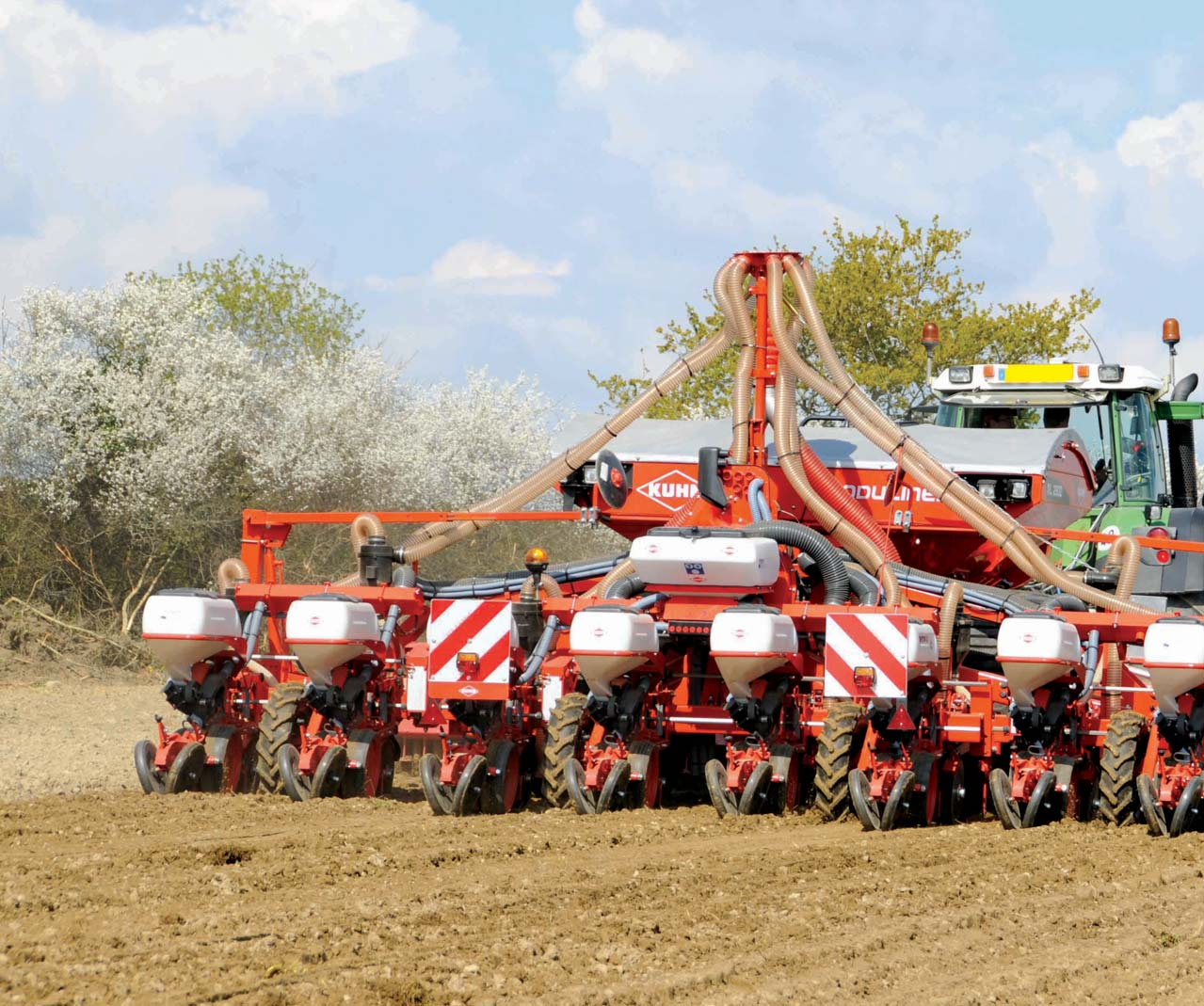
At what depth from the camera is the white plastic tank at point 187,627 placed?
10.3 m

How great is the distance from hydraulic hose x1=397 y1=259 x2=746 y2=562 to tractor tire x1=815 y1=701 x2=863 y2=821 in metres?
3.34

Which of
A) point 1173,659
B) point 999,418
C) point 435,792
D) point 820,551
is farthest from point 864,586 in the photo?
point 999,418

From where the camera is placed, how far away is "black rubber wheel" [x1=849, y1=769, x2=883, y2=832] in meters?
9.19

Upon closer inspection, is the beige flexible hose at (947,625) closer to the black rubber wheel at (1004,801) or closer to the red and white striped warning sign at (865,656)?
the red and white striped warning sign at (865,656)

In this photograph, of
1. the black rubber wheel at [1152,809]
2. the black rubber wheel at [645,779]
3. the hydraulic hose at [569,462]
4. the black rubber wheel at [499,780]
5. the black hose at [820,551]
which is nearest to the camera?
the black rubber wheel at [1152,809]

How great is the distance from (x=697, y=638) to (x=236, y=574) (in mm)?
3357

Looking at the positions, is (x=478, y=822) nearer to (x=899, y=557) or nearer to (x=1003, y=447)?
(x=899, y=557)

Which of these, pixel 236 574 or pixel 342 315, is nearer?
pixel 236 574

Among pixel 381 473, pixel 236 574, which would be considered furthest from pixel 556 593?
pixel 381 473

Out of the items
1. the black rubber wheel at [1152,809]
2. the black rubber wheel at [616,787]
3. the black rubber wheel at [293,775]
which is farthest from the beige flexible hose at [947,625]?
the black rubber wheel at [293,775]

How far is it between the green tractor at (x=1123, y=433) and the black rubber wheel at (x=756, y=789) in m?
3.76

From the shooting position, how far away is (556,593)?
36.9 ft

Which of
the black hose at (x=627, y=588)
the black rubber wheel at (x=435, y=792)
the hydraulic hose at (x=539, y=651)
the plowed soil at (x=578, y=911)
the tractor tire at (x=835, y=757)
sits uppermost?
the black hose at (x=627, y=588)

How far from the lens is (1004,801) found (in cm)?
948
